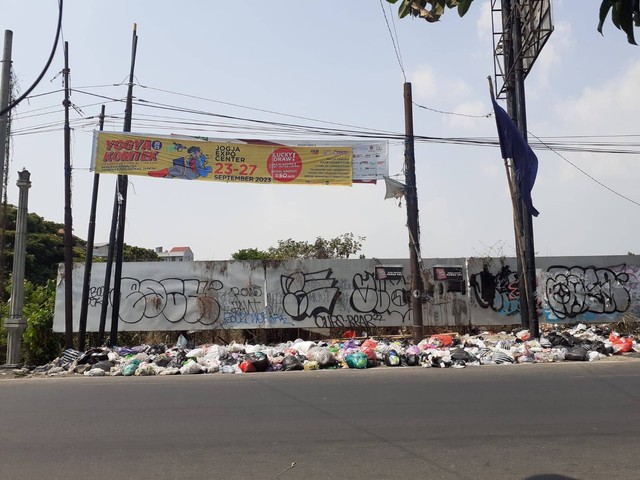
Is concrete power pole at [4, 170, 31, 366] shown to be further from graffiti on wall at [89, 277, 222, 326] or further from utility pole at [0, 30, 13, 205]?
graffiti on wall at [89, 277, 222, 326]

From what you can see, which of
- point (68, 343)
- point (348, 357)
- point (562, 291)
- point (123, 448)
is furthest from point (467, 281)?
point (123, 448)

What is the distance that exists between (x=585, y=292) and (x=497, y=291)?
2.36 meters

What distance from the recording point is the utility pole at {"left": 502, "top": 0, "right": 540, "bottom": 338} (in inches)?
492

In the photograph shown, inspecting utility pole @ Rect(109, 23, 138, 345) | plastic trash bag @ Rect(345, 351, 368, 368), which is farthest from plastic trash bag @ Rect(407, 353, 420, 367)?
utility pole @ Rect(109, 23, 138, 345)

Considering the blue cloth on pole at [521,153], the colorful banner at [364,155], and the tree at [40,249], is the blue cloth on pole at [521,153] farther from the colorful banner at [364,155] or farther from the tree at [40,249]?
the tree at [40,249]

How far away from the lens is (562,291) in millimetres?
14445

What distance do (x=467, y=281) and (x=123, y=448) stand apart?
11.1 m

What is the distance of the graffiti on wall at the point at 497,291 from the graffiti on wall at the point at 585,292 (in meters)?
0.86

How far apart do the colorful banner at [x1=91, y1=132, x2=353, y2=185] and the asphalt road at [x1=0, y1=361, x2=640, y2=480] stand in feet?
19.2

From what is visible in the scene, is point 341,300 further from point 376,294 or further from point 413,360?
point 413,360

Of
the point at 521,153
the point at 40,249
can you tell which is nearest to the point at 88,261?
the point at 521,153

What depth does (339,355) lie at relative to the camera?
36.2 feet

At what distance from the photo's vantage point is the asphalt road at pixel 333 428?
4.47 meters

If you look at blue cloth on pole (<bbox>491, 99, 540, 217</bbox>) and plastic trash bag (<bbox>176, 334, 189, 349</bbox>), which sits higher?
blue cloth on pole (<bbox>491, 99, 540, 217</bbox>)
